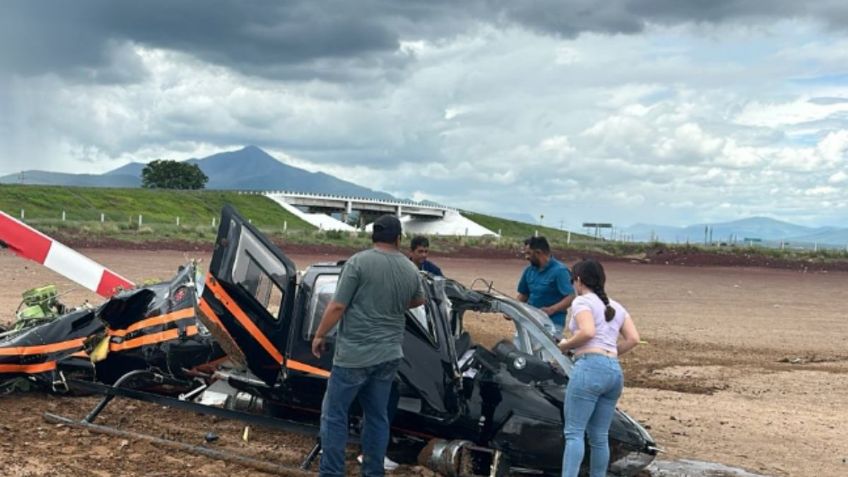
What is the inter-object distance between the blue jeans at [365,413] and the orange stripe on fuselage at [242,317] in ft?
3.55

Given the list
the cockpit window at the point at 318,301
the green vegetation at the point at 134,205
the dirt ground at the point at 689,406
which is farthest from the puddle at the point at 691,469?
the green vegetation at the point at 134,205

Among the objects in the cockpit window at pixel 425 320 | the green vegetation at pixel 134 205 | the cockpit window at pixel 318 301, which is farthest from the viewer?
the green vegetation at pixel 134 205

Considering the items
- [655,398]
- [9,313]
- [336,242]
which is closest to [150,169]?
[336,242]

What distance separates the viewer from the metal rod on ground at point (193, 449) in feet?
21.0

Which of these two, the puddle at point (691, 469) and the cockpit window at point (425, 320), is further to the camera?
the puddle at point (691, 469)

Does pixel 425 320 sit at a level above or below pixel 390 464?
above

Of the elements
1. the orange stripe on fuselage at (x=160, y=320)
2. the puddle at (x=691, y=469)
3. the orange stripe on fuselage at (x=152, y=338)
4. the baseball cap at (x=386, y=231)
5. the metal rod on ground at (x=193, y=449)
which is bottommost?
the metal rod on ground at (x=193, y=449)

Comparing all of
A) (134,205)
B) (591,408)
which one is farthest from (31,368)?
(134,205)

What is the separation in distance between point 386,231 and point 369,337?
742 millimetres

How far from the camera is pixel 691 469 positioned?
7.33m

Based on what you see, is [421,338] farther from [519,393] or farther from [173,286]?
[173,286]

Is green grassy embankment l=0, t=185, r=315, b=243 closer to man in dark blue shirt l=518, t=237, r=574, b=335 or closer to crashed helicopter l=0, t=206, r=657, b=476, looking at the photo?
man in dark blue shirt l=518, t=237, r=574, b=335

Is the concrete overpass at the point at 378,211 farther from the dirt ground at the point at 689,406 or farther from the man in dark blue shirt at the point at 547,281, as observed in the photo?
the man in dark blue shirt at the point at 547,281

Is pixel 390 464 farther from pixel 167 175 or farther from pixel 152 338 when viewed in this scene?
pixel 167 175
